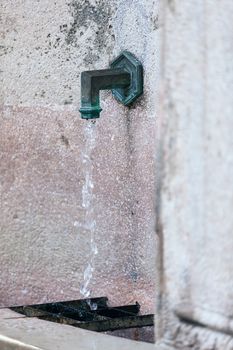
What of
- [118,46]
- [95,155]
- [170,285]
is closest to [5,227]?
[95,155]

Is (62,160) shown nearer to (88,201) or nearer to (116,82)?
(88,201)

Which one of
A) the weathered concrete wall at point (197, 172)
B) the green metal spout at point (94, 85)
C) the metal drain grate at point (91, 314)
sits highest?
the green metal spout at point (94, 85)

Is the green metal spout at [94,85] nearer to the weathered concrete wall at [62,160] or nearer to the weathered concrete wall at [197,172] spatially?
the weathered concrete wall at [62,160]

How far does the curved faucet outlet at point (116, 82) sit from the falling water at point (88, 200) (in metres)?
0.18

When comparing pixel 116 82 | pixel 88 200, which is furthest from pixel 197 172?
pixel 88 200

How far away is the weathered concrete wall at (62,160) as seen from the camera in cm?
329

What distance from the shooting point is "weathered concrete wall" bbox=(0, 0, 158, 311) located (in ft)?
10.8

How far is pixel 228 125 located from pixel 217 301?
212 millimetres

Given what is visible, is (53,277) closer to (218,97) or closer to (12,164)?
(12,164)

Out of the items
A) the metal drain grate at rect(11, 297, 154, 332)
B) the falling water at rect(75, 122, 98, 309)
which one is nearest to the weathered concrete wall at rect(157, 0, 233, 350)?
the metal drain grate at rect(11, 297, 154, 332)

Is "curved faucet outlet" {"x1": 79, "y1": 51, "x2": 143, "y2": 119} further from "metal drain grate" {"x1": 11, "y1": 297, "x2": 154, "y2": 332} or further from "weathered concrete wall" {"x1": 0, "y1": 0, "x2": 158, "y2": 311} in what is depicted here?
"metal drain grate" {"x1": 11, "y1": 297, "x2": 154, "y2": 332}

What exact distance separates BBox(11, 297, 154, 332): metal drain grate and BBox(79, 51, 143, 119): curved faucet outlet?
649 mm

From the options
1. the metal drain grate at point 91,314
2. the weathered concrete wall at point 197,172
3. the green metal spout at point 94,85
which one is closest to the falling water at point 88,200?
the metal drain grate at point 91,314

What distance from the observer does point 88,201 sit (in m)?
3.40
